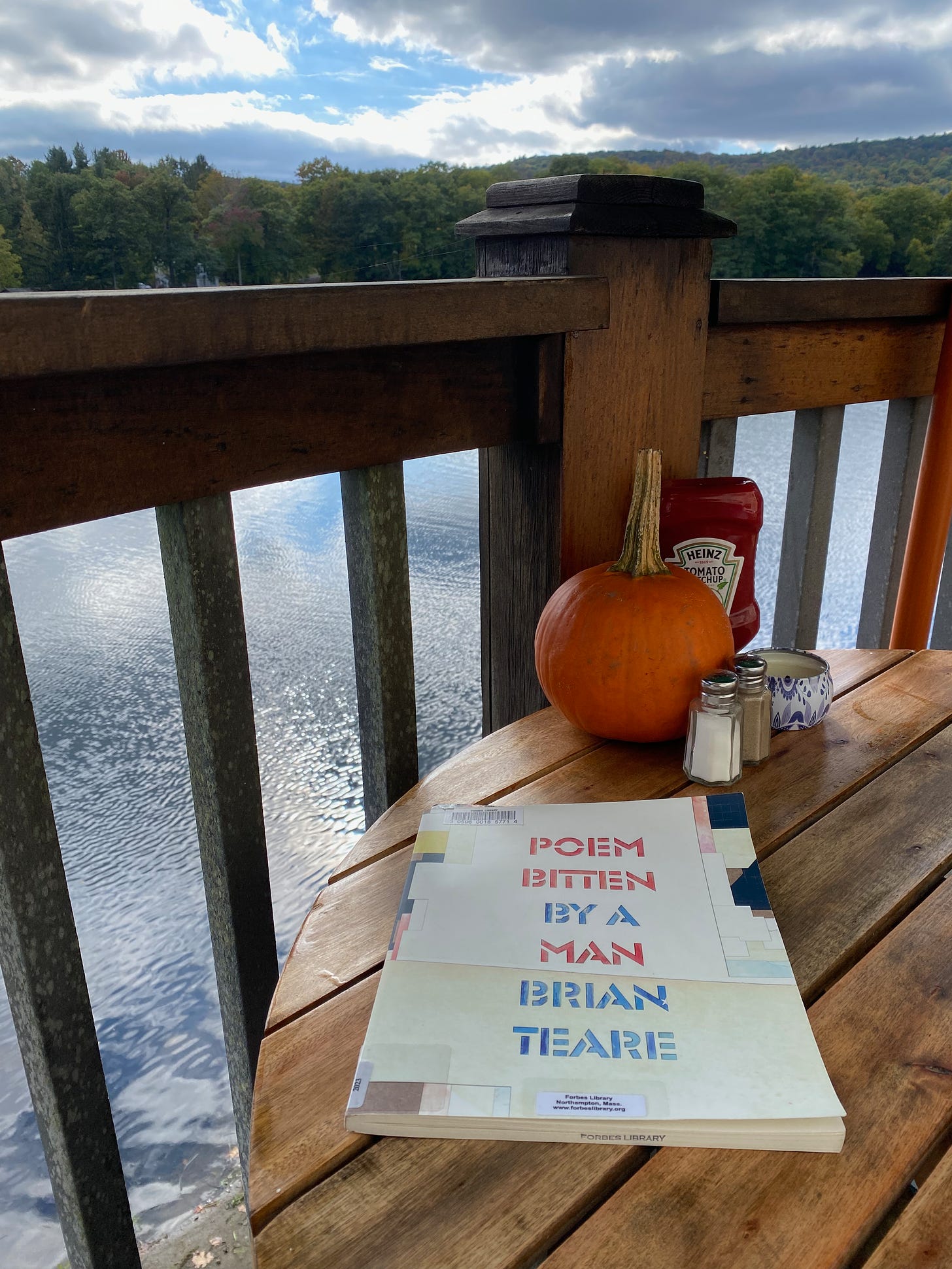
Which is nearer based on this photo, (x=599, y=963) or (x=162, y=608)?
(x=599, y=963)

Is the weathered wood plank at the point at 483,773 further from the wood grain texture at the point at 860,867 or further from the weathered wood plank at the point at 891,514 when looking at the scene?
the weathered wood plank at the point at 891,514

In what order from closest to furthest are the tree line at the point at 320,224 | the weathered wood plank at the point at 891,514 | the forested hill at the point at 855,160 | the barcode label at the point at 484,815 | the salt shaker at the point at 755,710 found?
the barcode label at the point at 484,815 < the salt shaker at the point at 755,710 < the tree line at the point at 320,224 < the weathered wood plank at the point at 891,514 < the forested hill at the point at 855,160

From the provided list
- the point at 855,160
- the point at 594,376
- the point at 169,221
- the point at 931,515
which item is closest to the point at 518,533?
the point at 594,376

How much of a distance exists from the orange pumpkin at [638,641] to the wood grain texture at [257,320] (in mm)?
196

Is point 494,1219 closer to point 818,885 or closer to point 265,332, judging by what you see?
point 818,885

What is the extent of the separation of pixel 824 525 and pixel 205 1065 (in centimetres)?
123

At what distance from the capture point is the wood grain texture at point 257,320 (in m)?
0.49

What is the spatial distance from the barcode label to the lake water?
41cm

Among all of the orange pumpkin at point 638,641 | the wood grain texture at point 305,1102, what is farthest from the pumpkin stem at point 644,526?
the wood grain texture at point 305,1102

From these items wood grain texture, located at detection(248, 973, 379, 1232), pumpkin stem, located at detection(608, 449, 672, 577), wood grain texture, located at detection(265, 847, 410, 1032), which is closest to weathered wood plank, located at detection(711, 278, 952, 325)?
pumpkin stem, located at detection(608, 449, 672, 577)

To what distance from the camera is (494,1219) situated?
1.18ft

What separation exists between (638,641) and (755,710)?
0.41 ft

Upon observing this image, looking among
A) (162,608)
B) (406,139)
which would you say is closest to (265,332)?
(162,608)

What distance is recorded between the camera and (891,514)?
1.41 m
